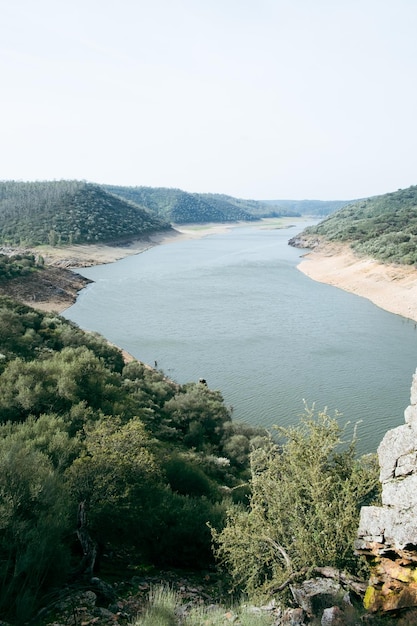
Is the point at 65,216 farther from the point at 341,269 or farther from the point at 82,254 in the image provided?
the point at 341,269

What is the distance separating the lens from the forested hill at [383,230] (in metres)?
54.2

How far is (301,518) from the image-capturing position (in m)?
8.29

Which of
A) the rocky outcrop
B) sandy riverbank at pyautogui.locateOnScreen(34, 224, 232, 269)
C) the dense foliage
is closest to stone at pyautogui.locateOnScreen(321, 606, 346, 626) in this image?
the rocky outcrop

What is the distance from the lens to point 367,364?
2758 centimetres

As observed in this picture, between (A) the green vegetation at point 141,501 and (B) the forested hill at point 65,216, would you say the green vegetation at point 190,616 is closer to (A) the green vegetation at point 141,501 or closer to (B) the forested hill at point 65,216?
(A) the green vegetation at point 141,501

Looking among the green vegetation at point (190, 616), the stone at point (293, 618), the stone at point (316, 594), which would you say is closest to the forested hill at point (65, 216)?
the green vegetation at point (190, 616)

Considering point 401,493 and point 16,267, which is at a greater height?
point 16,267

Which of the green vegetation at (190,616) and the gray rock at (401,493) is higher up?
the gray rock at (401,493)

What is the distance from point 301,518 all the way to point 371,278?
4654 cm

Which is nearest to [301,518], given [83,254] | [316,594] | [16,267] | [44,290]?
[316,594]

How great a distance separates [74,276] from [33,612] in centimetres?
5158

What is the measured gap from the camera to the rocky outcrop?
6.27 metres

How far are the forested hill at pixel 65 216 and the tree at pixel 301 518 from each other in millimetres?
72246

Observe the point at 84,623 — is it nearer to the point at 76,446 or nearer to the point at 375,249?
the point at 76,446
